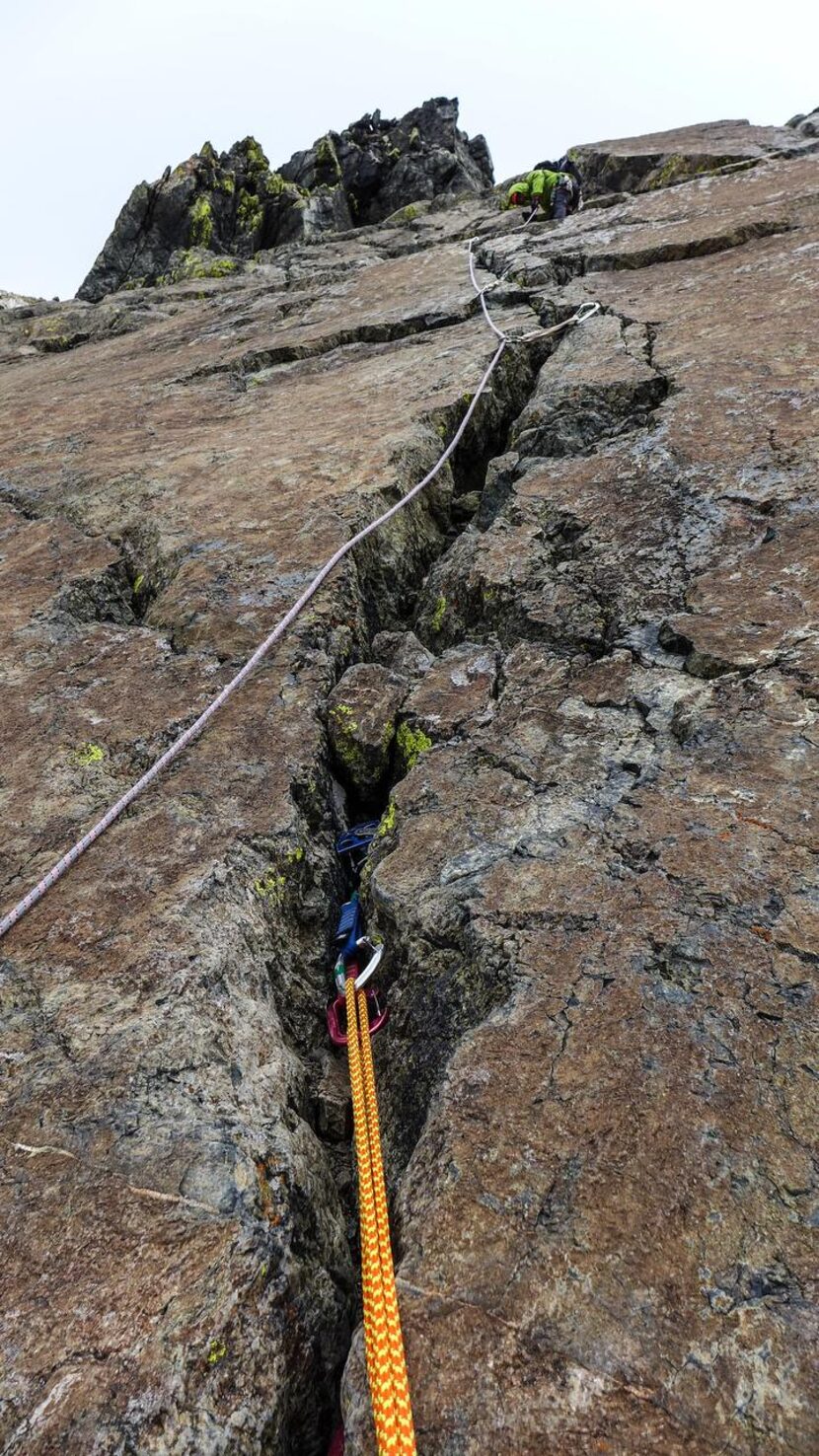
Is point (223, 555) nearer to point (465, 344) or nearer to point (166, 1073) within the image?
point (166, 1073)

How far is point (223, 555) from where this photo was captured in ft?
13.0

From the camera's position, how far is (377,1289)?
151 cm

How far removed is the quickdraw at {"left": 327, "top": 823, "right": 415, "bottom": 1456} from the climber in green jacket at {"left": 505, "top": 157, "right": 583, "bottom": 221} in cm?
981

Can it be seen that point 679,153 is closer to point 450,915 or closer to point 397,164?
point 450,915

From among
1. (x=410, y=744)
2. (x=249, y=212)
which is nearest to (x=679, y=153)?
(x=410, y=744)

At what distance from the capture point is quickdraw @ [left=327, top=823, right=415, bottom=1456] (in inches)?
53.2

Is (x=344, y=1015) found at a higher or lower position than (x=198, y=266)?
lower

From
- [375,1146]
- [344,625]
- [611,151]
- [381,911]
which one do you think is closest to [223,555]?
[344,625]

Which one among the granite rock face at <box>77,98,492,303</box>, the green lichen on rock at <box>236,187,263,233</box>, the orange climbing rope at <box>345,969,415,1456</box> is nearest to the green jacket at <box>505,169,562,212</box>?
the granite rock face at <box>77,98,492,303</box>

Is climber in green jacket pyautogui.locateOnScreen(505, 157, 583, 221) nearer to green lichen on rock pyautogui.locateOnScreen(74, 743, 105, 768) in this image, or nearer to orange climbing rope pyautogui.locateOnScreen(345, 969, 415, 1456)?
green lichen on rock pyautogui.locateOnScreen(74, 743, 105, 768)

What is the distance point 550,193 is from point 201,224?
506 inches

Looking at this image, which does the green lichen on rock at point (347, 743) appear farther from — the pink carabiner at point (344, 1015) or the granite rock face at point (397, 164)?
the granite rock face at point (397, 164)

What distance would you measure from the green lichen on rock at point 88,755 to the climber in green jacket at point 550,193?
9344 mm

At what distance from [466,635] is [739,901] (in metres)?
1.86
